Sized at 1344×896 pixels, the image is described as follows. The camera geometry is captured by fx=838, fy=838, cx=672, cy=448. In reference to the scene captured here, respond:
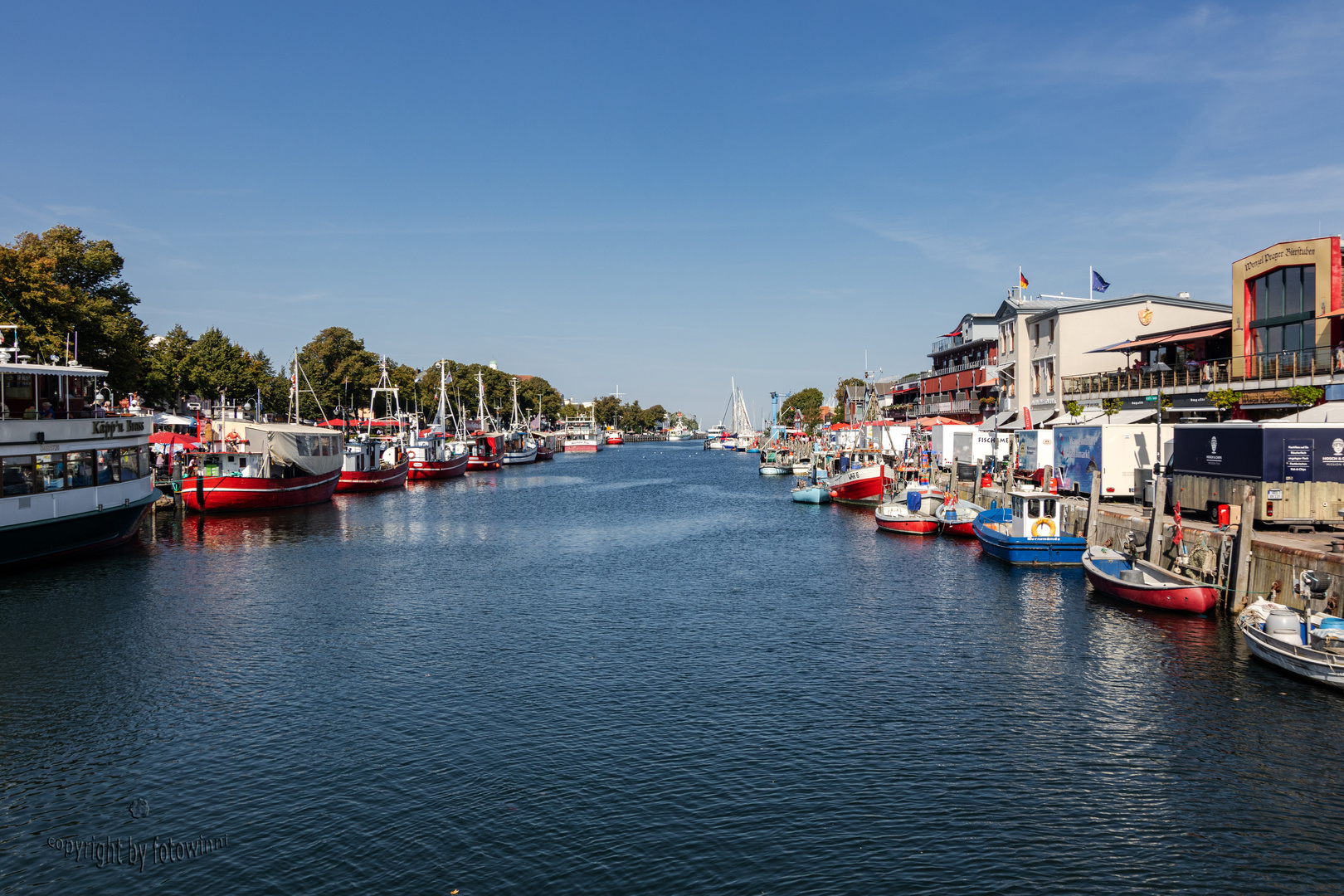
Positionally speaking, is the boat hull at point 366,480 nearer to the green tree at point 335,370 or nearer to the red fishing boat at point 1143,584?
the green tree at point 335,370

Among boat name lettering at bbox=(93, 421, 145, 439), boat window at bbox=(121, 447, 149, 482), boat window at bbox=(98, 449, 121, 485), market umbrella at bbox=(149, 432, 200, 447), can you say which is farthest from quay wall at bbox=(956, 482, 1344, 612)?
market umbrella at bbox=(149, 432, 200, 447)

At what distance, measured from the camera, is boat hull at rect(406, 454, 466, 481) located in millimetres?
113688

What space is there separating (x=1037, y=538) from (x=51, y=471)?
164 ft

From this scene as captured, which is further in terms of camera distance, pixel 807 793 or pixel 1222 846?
pixel 807 793

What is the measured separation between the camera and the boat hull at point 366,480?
9512 cm

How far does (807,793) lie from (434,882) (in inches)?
304

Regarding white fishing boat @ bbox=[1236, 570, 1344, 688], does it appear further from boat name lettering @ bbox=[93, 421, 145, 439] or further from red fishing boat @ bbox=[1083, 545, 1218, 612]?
boat name lettering @ bbox=[93, 421, 145, 439]

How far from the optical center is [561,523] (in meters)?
68.1

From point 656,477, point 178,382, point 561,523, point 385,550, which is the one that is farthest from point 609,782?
point 656,477

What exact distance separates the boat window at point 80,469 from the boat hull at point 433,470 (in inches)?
2498

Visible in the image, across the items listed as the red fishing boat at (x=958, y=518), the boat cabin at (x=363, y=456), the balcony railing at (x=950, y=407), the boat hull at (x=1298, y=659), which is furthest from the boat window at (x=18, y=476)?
the balcony railing at (x=950, y=407)

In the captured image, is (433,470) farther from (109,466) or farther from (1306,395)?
(1306,395)

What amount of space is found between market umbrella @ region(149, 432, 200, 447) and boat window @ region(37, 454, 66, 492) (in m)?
39.8

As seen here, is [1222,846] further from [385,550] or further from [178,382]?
[178,382]
